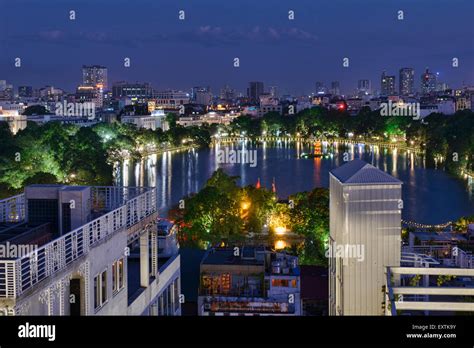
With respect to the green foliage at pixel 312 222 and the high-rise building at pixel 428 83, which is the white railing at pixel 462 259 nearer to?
the green foliage at pixel 312 222

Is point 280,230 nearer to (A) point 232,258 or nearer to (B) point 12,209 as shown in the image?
(A) point 232,258

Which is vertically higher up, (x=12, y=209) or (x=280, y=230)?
(x=12, y=209)

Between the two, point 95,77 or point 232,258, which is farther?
point 95,77

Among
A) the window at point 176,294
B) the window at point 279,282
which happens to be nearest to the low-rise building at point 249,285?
the window at point 279,282

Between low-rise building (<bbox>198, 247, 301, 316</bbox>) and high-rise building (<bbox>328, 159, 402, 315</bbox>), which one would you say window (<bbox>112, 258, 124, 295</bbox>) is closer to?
high-rise building (<bbox>328, 159, 402, 315</bbox>)

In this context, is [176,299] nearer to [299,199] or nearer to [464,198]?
[299,199]

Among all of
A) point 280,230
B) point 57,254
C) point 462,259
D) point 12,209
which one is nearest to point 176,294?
point 12,209

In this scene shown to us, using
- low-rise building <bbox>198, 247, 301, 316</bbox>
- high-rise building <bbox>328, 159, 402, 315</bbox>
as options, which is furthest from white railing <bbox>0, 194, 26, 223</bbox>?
low-rise building <bbox>198, 247, 301, 316</bbox>
